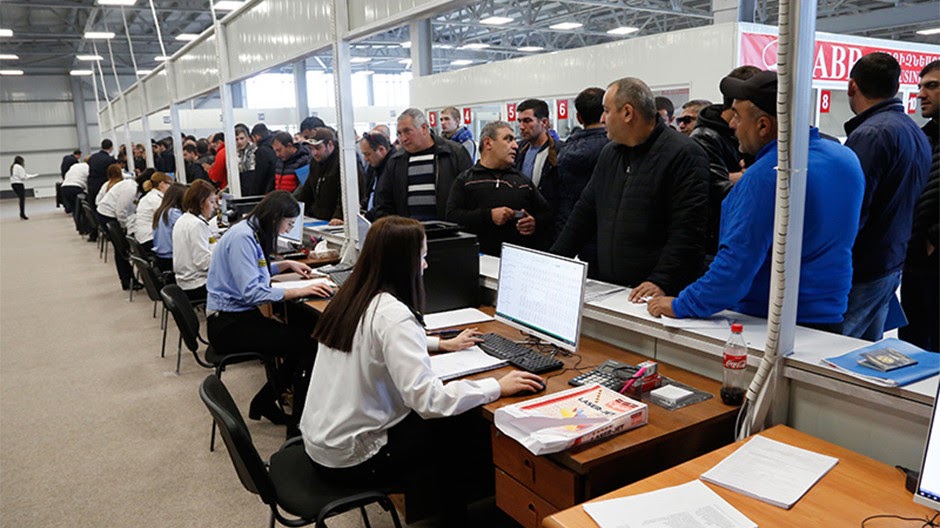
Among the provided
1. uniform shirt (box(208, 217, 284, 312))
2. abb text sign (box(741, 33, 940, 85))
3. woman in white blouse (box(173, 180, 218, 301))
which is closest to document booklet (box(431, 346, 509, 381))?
uniform shirt (box(208, 217, 284, 312))

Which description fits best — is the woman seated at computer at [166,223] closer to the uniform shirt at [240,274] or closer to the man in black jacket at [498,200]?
the uniform shirt at [240,274]

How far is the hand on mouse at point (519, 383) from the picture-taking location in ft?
5.94

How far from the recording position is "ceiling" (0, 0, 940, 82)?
11.9 m

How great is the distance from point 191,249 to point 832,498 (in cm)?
383

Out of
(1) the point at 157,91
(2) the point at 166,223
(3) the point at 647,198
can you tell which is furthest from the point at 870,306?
(1) the point at 157,91

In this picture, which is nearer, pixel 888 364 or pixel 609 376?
pixel 888 364

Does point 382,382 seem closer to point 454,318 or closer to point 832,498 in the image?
point 454,318

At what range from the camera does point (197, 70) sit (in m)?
7.51

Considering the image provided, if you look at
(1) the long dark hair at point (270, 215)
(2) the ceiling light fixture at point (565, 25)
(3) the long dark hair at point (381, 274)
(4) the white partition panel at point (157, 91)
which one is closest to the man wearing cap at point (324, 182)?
(1) the long dark hair at point (270, 215)

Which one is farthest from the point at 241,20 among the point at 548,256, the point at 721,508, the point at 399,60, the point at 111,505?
the point at 399,60

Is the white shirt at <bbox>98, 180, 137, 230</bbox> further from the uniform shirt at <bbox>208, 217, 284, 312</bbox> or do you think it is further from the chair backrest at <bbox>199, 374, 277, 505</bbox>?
the chair backrest at <bbox>199, 374, 277, 505</bbox>

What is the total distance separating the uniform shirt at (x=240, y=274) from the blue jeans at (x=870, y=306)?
2.29 m

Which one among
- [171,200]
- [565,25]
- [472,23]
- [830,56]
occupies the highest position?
[565,25]

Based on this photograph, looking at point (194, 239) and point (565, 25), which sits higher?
point (565, 25)
